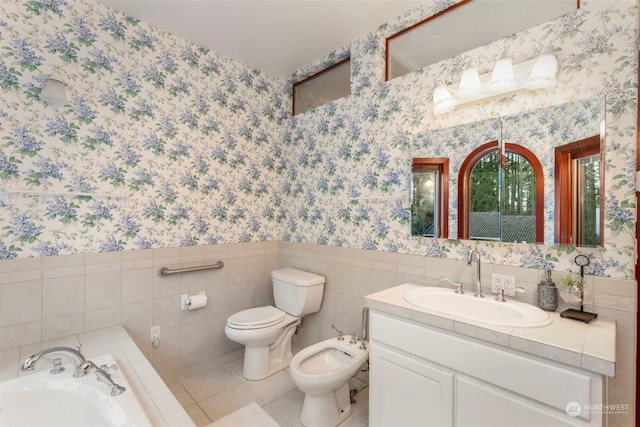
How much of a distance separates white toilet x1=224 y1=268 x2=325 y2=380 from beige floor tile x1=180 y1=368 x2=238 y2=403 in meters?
Result: 0.14

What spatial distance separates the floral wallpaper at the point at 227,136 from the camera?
55.9 inches

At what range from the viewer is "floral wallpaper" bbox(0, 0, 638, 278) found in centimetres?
142

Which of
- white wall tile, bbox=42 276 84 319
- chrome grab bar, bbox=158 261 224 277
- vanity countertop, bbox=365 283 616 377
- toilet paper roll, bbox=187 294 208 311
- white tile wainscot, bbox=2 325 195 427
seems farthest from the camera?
toilet paper roll, bbox=187 294 208 311

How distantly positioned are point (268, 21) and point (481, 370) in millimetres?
2452

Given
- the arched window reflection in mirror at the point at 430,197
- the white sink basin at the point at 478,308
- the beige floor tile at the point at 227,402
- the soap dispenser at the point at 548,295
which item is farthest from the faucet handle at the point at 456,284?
the beige floor tile at the point at 227,402

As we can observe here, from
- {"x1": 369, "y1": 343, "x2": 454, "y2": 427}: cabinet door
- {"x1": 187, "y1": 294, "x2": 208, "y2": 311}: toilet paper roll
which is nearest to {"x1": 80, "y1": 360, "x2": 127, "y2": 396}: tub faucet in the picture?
{"x1": 187, "y1": 294, "x2": 208, "y2": 311}: toilet paper roll

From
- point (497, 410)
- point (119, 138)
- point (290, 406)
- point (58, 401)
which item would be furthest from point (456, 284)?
point (119, 138)

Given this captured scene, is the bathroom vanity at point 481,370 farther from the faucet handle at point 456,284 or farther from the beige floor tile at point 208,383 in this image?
the beige floor tile at point 208,383

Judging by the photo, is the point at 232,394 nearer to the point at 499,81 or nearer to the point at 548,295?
the point at 548,295

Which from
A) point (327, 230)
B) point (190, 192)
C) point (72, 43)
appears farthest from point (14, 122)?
point (327, 230)

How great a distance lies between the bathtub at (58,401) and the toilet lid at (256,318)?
922 mm

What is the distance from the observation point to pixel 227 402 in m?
2.06

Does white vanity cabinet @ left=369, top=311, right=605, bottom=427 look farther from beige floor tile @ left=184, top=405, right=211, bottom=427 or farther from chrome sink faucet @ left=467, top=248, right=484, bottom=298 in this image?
beige floor tile @ left=184, top=405, right=211, bottom=427

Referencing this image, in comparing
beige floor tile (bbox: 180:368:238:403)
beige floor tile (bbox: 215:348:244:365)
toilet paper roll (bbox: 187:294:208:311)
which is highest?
toilet paper roll (bbox: 187:294:208:311)
